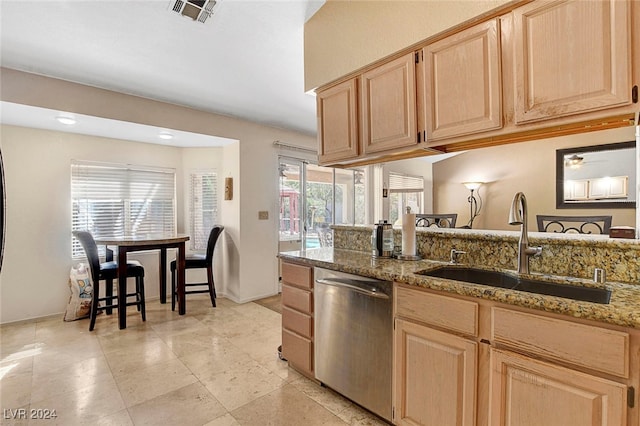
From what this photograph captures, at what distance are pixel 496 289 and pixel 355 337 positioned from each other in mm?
886

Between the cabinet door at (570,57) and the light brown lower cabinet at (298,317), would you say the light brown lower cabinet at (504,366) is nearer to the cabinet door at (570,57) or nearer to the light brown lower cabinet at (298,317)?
the light brown lower cabinet at (298,317)

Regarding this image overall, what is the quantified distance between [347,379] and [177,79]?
9.65 feet

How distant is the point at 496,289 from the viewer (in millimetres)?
1276

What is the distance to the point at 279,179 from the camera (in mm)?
4438

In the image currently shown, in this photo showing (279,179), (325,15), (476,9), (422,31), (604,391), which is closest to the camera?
(604,391)

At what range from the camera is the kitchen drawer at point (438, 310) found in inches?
52.7

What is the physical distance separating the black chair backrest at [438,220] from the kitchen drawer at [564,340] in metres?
1.36

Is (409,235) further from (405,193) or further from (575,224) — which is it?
(575,224)

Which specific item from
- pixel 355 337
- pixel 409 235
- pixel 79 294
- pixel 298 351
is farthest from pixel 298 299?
pixel 79 294

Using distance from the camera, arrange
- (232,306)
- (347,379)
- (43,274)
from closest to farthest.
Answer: (347,379)
(43,274)
(232,306)

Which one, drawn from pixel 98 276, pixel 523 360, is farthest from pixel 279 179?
pixel 523 360

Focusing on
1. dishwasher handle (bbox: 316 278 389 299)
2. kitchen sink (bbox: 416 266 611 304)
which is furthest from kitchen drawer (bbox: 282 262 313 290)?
kitchen sink (bbox: 416 266 611 304)

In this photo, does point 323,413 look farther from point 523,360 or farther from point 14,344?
point 14,344

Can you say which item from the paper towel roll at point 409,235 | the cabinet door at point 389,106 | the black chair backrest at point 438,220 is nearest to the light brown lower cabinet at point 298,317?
the paper towel roll at point 409,235
